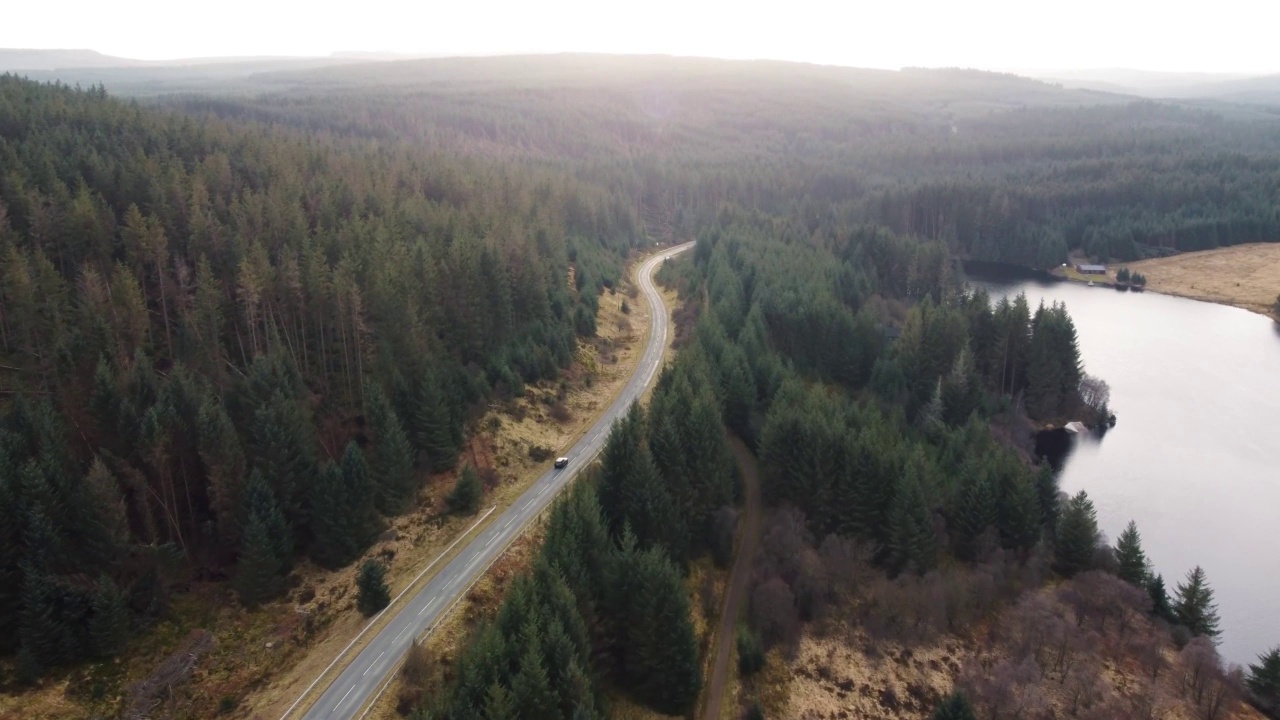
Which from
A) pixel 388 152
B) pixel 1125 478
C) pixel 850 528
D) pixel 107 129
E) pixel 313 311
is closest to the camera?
pixel 850 528

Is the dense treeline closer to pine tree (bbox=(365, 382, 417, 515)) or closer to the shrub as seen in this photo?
the shrub

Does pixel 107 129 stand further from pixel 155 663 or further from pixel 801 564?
pixel 801 564

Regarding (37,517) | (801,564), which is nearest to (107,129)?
(37,517)

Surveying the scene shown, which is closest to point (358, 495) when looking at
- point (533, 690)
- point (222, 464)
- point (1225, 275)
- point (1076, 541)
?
point (222, 464)

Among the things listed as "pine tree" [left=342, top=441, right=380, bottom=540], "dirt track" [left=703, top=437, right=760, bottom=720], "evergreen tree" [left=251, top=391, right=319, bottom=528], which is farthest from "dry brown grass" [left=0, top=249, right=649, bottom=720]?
"dirt track" [left=703, top=437, right=760, bottom=720]

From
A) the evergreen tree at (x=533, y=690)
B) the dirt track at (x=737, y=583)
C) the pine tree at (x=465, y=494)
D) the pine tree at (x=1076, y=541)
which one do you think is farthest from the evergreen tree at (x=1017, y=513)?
the pine tree at (x=465, y=494)

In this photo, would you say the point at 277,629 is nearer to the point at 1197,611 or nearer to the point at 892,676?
the point at 892,676
